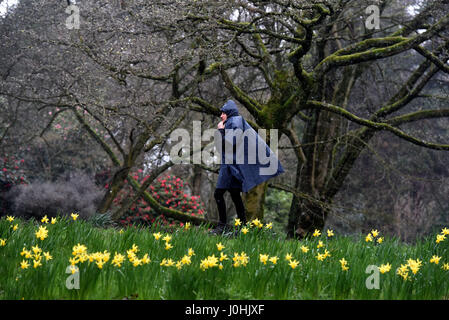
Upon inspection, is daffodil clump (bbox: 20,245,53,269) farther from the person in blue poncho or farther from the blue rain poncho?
the blue rain poncho

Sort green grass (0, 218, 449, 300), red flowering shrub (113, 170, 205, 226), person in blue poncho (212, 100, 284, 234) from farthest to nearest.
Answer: red flowering shrub (113, 170, 205, 226)
person in blue poncho (212, 100, 284, 234)
green grass (0, 218, 449, 300)

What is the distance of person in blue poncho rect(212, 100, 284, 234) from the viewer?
615cm

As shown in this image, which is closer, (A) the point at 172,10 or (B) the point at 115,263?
(B) the point at 115,263

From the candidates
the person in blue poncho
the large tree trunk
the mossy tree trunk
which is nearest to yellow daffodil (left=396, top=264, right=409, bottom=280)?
the person in blue poncho

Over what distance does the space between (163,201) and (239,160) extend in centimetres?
731

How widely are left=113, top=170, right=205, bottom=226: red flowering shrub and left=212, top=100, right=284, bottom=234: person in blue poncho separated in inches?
254

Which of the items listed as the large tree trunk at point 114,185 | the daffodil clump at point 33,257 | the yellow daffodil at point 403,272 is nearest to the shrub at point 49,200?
the large tree trunk at point 114,185

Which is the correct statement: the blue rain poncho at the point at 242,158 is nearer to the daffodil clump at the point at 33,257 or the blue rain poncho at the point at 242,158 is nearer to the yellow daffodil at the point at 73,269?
the daffodil clump at the point at 33,257

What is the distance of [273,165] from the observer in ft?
20.7

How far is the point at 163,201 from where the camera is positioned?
13.1m
